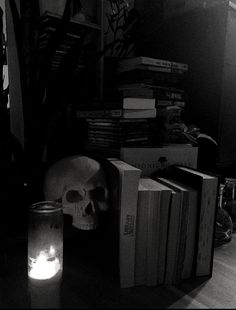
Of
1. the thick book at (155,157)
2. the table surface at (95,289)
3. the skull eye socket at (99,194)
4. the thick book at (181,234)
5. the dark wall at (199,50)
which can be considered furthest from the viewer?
the dark wall at (199,50)

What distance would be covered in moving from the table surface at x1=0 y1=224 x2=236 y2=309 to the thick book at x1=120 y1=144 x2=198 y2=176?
293mm

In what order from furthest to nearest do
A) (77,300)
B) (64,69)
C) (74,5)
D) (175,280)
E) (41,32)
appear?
(74,5), (41,32), (64,69), (175,280), (77,300)

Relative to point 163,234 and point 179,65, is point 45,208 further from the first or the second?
point 179,65

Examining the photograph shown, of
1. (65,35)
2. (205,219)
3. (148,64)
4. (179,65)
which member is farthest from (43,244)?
(179,65)

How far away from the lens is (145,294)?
25.9 inches

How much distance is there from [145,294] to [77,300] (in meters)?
0.16

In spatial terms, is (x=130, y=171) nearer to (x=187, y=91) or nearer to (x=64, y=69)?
(x=64, y=69)

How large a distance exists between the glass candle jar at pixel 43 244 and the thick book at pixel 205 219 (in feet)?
1.19

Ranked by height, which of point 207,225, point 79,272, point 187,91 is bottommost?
point 79,272

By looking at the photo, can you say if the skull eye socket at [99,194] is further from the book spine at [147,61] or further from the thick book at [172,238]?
the book spine at [147,61]

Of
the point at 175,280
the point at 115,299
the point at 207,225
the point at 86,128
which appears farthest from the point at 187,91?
the point at 115,299

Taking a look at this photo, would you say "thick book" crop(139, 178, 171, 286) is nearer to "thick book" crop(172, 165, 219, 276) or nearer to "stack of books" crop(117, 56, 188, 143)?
"thick book" crop(172, 165, 219, 276)

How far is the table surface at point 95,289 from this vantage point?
2.02 ft

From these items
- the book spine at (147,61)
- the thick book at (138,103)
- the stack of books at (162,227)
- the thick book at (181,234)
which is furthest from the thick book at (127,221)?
the book spine at (147,61)
